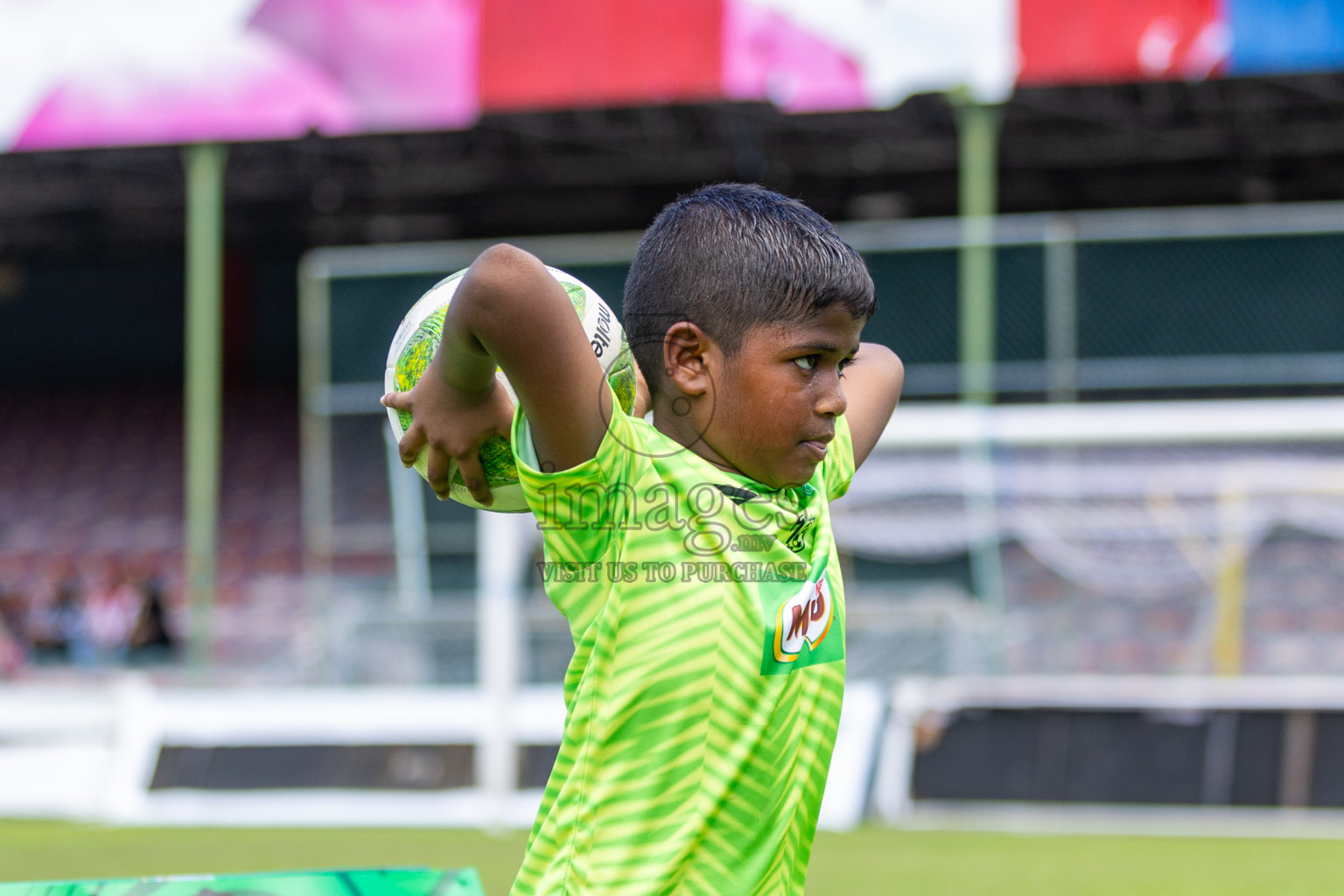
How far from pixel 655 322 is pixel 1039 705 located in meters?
6.88

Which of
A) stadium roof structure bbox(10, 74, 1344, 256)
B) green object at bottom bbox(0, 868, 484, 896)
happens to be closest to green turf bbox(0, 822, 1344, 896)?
green object at bottom bbox(0, 868, 484, 896)

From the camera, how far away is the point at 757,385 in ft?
5.47

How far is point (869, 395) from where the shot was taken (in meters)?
2.35

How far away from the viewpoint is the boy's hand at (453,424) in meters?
1.69

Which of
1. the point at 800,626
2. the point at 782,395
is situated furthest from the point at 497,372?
the point at 800,626

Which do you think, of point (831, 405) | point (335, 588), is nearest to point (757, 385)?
point (831, 405)

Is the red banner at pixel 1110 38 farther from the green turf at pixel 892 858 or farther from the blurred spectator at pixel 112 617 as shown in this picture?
the blurred spectator at pixel 112 617

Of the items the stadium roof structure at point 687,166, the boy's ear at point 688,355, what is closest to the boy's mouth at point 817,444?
the boy's ear at point 688,355

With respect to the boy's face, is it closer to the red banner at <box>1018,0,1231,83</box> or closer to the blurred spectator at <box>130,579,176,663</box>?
the red banner at <box>1018,0,1231,83</box>

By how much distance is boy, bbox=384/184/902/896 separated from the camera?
1613 millimetres

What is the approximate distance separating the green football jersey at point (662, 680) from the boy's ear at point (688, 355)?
0.06m

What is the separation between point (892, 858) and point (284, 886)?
496 centimetres

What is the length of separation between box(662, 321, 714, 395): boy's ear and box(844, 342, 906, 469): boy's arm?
22.5 inches

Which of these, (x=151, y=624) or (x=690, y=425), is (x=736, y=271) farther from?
(x=151, y=624)
